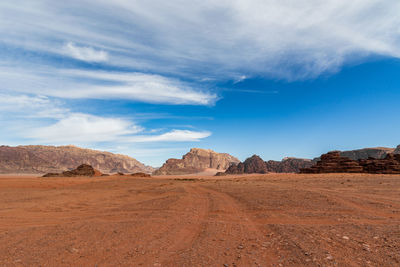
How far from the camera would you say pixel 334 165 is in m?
49.8

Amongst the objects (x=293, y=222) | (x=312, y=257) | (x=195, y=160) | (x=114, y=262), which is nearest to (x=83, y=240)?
(x=114, y=262)

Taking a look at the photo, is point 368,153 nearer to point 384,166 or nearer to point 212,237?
point 384,166

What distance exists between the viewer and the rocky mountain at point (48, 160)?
102 metres

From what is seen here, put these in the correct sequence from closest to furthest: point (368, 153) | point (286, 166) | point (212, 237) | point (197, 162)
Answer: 1. point (212, 237)
2. point (286, 166)
3. point (368, 153)
4. point (197, 162)

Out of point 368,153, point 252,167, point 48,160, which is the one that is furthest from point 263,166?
point 48,160

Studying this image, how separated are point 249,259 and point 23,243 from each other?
5.53m

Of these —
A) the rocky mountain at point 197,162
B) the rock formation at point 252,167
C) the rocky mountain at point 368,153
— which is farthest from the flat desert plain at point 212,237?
the rocky mountain at point 197,162

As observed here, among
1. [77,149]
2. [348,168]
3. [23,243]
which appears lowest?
[23,243]

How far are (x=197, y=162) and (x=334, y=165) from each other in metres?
102

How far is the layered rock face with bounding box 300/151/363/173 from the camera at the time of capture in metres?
48.1

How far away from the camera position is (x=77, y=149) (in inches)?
7160

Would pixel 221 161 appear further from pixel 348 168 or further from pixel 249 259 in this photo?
pixel 249 259

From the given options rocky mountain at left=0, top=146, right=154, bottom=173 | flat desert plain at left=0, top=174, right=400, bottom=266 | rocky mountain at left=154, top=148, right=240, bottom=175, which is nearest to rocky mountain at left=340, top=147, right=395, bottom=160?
rocky mountain at left=154, top=148, right=240, bottom=175

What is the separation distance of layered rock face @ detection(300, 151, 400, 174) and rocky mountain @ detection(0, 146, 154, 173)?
111m
